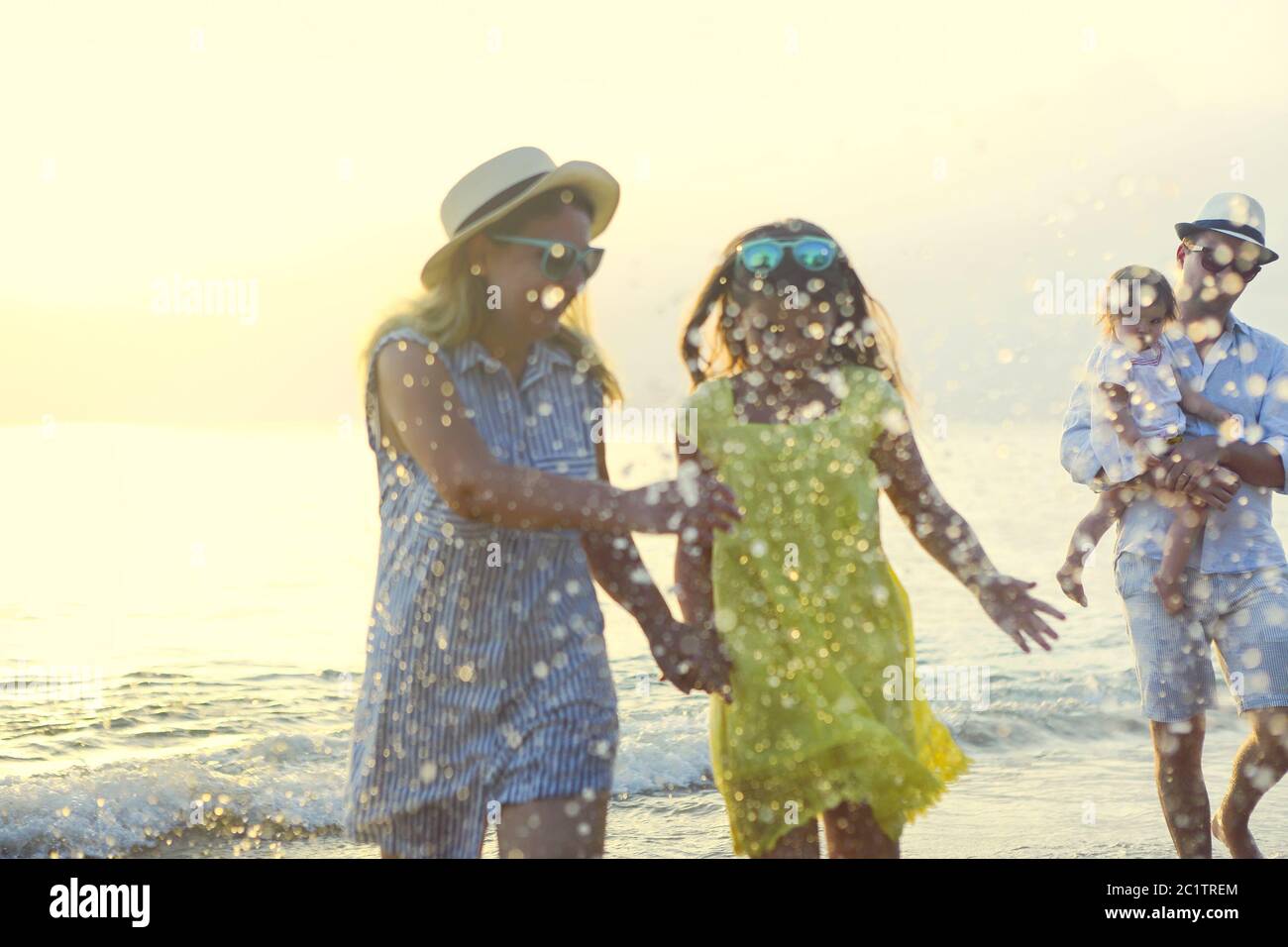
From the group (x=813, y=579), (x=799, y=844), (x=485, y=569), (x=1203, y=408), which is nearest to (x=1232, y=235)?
(x=1203, y=408)

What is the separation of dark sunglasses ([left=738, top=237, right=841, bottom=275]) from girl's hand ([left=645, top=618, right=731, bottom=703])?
941mm

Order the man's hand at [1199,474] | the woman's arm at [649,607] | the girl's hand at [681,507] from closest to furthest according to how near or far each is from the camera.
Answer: the girl's hand at [681,507] < the woman's arm at [649,607] < the man's hand at [1199,474]

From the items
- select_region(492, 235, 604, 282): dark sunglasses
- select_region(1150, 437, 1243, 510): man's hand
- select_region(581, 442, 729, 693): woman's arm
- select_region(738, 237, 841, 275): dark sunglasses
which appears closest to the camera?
select_region(492, 235, 604, 282): dark sunglasses

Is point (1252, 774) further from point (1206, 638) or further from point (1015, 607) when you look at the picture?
point (1015, 607)

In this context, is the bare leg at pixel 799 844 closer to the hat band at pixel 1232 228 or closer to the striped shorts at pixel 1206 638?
the striped shorts at pixel 1206 638

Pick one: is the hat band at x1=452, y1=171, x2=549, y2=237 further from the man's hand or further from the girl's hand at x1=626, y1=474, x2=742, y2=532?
the man's hand

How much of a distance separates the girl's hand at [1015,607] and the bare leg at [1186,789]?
5.15ft

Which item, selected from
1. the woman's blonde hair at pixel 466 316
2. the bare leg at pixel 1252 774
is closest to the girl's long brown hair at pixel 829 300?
the woman's blonde hair at pixel 466 316

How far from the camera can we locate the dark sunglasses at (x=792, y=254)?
3441mm

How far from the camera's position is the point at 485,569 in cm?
303

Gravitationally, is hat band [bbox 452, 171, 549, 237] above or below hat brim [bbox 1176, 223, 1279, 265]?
below

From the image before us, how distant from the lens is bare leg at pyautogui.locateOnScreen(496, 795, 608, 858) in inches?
116

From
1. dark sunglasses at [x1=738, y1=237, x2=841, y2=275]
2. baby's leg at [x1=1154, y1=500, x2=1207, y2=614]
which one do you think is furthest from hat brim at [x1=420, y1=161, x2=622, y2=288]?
baby's leg at [x1=1154, y1=500, x2=1207, y2=614]

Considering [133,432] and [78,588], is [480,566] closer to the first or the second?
[78,588]
